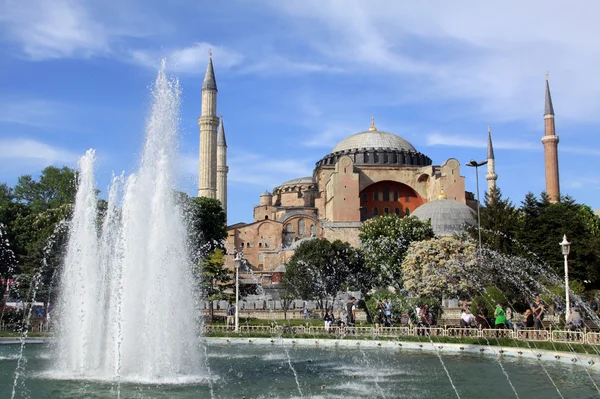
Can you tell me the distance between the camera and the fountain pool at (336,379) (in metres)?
8.43

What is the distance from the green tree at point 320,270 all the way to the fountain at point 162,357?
16.8 m

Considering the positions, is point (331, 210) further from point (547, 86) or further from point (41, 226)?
point (41, 226)

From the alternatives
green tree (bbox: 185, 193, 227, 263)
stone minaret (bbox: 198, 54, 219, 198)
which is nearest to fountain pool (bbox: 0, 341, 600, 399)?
green tree (bbox: 185, 193, 227, 263)

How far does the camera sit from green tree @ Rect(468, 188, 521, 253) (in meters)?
29.8

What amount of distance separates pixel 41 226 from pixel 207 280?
13.1 meters

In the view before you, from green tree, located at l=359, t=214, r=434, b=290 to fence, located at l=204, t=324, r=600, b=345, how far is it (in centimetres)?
1494

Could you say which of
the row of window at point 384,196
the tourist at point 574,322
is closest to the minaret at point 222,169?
the row of window at point 384,196

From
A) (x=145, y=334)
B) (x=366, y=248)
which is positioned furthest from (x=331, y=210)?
(x=145, y=334)

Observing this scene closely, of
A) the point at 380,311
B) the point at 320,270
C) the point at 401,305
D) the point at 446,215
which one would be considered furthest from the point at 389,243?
the point at 380,311

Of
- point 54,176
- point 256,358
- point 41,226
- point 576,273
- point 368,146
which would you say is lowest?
point 256,358

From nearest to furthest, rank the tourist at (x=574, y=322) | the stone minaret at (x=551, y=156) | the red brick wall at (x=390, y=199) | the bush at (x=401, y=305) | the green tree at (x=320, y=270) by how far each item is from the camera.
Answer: the tourist at (x=574, y=322) → the bush at (x=401, y=305) → the green tree at (x=320, y=270) → the stone minaret at (x=551, y=156) → the red brick wall at (x=390, y=199)

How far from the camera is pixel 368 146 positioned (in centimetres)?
5719

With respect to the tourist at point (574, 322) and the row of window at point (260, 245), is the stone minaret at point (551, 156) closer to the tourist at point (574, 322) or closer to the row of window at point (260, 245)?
the row of window at point (260, 245)

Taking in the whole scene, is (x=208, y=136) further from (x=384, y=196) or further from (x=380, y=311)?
(x=380, y=311)
